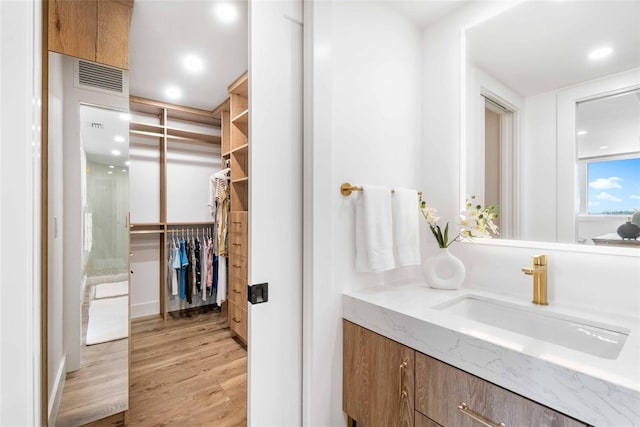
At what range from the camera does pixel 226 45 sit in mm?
2047

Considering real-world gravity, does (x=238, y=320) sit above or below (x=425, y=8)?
below

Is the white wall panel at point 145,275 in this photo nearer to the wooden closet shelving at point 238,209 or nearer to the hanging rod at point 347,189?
the wooden closet shelving at point 238,209

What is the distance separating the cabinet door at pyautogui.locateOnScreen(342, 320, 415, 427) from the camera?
103cm

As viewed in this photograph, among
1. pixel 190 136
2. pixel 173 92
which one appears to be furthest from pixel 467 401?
pixel 190 136

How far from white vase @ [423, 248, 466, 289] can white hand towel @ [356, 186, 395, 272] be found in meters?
0.25

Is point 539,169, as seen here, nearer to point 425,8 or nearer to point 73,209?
point 425,8

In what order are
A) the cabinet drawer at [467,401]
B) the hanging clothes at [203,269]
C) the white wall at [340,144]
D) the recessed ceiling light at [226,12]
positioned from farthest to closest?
the hanging clothes at [203,269] → the recessed ceiling light at [226,12] → the white wall at [340,144] → the cabinet drawer at [467,401]

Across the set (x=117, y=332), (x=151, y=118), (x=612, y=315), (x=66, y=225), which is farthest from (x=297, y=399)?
(x=151, y=118)

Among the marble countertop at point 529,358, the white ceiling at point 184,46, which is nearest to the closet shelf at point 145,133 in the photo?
the white ceiling at point 184,46

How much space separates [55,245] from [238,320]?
1.57 m

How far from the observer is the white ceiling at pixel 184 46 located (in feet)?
5.52

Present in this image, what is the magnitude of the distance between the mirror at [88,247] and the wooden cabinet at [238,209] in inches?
38.2

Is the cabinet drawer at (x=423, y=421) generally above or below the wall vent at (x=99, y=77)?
below

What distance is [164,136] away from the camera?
10.2 ft
